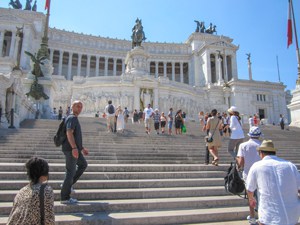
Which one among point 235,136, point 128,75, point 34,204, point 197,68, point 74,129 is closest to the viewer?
point 34,204

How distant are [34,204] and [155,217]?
2.59 m

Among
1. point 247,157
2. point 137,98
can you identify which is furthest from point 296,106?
point 247,157

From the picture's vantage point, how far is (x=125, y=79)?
35.1 meters

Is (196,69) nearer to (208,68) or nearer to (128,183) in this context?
(208,68)

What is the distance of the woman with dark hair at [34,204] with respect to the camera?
8.18ft

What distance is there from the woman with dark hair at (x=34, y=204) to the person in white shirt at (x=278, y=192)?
2.45 metres

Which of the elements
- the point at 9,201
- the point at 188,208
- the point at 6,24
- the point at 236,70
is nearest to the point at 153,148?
the point at 188,208

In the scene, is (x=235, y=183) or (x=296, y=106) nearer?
(x=235, y=183)

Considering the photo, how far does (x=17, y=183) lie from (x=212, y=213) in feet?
13.8

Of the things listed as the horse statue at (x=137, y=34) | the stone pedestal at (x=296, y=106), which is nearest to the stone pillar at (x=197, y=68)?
the horse statue at (x=137, y=34)

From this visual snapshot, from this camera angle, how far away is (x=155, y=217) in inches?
179

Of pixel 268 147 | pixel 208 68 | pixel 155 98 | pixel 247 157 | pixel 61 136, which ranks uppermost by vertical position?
pixel 208 68

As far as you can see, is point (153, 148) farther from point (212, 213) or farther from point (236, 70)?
point (236, 70)

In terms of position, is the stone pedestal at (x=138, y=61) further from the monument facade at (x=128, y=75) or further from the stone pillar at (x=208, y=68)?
the stone pillar at (x=208, y=68)
